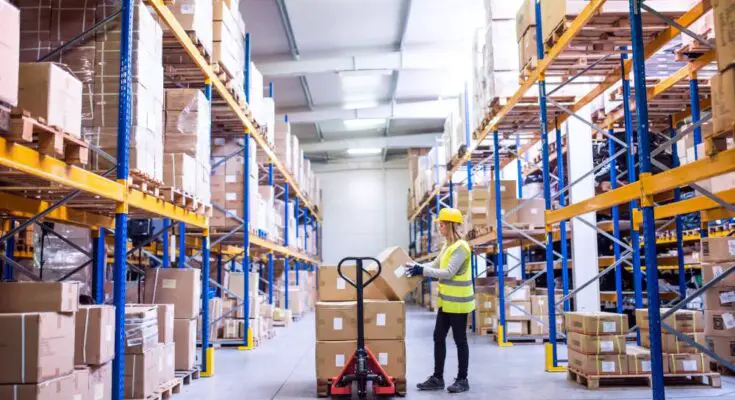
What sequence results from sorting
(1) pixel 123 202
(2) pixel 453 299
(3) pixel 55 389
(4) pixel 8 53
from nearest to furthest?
(4) pixel 8 53 < (3) pixel 55 389 < (1) pixel 123 202 < (2) pixel 453 299

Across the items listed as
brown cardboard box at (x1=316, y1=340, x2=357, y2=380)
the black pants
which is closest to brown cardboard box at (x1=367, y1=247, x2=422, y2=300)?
the black pants

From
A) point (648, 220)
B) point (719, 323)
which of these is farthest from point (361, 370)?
point (719, 323)

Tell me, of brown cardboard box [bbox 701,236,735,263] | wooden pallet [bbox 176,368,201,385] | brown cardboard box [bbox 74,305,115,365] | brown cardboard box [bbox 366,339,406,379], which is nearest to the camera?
brown cardboard box [bbox 74,305,115,365]

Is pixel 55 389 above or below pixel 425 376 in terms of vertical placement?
above

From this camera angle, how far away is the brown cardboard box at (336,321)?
6.55m

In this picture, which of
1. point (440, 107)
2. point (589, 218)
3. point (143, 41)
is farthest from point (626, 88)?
point (440, 107)

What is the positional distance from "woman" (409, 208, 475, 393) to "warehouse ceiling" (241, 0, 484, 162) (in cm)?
689

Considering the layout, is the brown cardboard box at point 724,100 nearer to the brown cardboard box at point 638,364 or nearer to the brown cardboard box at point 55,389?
the brown cardboard box at point 638,364

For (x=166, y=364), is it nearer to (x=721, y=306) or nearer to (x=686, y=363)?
(x=686, y=363)

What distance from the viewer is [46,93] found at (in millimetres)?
4102

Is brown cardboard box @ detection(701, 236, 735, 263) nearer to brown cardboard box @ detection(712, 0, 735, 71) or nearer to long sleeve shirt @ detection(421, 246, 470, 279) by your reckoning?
long sleeve shirt @ detection(421, 246, 470, 279)

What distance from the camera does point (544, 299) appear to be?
36.7ft

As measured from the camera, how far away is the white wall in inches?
1096

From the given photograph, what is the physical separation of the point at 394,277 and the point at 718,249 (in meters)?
3.83
